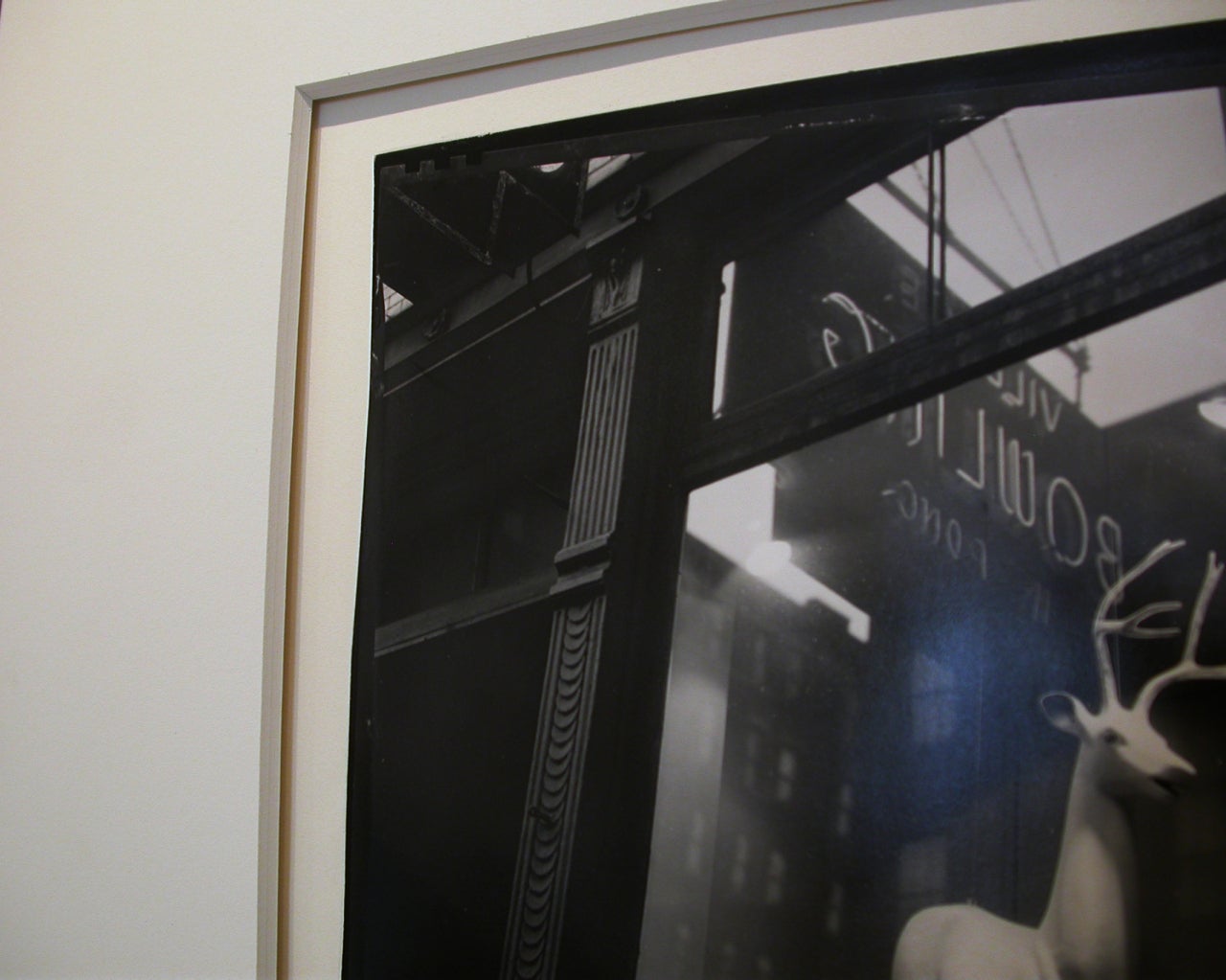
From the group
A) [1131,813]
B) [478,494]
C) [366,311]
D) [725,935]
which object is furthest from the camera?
[366,311]

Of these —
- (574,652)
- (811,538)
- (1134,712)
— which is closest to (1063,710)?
(1134,712)

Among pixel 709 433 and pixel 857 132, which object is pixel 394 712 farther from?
pixel 857 132

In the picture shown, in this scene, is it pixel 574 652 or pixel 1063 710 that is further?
pixel 574 652

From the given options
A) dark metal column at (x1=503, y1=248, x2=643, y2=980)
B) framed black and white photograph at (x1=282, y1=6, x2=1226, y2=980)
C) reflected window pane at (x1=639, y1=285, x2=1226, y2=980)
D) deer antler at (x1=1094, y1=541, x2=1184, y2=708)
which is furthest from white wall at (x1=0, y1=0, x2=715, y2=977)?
deer antler at (x1=1094, y1=541, x2=1184, y2=708)

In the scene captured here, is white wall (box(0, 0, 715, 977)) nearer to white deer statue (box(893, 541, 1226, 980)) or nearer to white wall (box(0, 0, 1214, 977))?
white wall (box(0, 0, 1214, 977))

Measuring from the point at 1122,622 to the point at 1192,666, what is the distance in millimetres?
54

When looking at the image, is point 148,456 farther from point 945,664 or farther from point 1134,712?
point 1134,712

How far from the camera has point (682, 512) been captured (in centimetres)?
101

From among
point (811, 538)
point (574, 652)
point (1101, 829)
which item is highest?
point (811, 538)

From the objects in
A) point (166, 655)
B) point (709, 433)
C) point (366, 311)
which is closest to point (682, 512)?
point (709, 433)

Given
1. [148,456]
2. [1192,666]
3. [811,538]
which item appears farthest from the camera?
[148,456]

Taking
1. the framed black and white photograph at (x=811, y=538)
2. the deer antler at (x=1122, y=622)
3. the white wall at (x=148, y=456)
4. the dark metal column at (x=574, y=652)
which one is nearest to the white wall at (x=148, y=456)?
the white wall at (x=148, y=456)

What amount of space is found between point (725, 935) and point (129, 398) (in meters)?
0.91

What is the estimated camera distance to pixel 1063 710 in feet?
2.74
